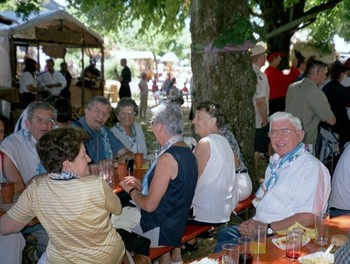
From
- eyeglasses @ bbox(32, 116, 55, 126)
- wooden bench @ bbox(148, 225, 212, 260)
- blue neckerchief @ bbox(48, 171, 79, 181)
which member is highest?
eyeglasses @ bbox(32, 116, 55, 126)

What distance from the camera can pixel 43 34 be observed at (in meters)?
12.3

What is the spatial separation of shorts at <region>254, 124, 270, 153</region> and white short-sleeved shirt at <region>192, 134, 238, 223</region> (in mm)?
Answer: 3061

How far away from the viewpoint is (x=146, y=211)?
330cm

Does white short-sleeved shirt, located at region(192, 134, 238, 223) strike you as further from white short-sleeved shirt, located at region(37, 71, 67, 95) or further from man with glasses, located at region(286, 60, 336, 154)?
white short-sleeved shirt, located at region(37, 71, 67, 95)

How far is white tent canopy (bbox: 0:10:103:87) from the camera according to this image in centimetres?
1136

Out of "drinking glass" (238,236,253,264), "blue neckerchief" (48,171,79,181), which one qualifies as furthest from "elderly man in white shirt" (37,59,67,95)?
"drinking glass" (238,236,253,264)

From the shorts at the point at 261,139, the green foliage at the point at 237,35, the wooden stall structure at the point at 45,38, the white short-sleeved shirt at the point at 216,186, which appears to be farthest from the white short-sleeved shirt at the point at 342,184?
the wooden stall structure at the point at 45,38

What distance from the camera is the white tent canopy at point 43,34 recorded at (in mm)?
11359

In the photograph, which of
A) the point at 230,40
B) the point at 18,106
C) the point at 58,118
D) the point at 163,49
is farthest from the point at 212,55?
the point at 163,49

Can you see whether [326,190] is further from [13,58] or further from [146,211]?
[13,58]

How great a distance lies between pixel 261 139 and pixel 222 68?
2.34 meters

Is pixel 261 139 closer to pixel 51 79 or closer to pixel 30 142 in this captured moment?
pixel 30 142

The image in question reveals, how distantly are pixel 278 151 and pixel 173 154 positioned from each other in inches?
27.0

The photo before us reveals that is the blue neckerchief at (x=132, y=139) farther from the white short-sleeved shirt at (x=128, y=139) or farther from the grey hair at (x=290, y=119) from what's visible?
the grey hair at (x=290, y=119)
